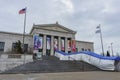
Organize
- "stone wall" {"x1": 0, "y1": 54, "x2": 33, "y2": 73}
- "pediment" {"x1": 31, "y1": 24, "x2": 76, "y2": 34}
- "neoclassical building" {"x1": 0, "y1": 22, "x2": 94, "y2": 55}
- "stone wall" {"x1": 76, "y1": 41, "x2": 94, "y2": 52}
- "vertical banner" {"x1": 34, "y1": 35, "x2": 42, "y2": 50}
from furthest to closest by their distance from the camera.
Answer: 1. "stone wall" {"x1": 76, "y1": 41, "x2": 94, "y2": 52}
2. "pediment" {"x1": 31, "y1": 24, "x2": 76, "y2": 34}
3. "vertical banner" {"x1": 34, "y1": 35, "x2": 42, "y2": 50}
4. "neoclassical building" {"x1": 0, "y1": 22, "x2": 94, "y2": 55}
5. "stone wall" {"x1": 0, "y1": 54, "x2": 33, "y2": 73}

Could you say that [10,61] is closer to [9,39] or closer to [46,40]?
[9,39]

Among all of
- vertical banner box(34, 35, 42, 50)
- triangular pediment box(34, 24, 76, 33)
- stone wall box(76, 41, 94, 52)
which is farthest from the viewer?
stone wall box(76, 41, 94, 52)

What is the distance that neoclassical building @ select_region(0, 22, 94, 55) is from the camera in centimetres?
3062

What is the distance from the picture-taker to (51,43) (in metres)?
35.0

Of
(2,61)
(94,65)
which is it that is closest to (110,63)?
(94,65)

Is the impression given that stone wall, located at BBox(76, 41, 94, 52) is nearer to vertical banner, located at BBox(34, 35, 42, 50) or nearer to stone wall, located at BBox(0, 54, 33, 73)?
vertical banner, located at BBox(34, 35, 42, 50)

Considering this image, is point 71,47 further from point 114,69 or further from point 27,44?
point 114,69

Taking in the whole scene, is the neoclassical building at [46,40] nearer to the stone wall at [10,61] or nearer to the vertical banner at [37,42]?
the vertical banner at [37,42]

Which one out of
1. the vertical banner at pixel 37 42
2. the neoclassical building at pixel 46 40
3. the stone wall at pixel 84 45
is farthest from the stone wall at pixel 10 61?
the stone wall at pixel 84 45

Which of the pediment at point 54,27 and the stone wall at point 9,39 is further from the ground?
the pediment at point 54,27

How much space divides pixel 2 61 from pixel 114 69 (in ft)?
47.9

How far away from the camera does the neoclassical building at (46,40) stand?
30.6 meters

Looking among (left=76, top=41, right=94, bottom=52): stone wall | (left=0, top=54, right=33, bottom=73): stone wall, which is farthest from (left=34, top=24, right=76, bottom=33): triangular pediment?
(left=0, top=54, right=33, bottom=73): stone wall

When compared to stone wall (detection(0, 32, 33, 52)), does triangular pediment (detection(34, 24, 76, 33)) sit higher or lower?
higher
